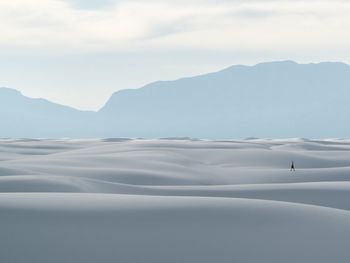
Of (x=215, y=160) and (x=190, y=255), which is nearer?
(x=190, y=255)

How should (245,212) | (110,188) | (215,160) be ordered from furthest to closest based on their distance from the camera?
(215,160) → (110,188) → (245,212)

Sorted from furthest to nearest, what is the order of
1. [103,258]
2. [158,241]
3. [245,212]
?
[245,212] → [158,241] → [103,258]

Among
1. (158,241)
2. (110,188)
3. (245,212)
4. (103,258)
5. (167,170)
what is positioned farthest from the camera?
(167,170)

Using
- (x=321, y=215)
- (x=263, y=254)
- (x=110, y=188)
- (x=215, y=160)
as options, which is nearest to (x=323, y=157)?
(x=215, y=160)

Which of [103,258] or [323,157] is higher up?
[323,157]

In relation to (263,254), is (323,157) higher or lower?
higher

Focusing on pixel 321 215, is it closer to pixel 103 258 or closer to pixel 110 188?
pixel 103 258

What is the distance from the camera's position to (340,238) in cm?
791

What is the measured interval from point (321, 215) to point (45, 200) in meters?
3.87

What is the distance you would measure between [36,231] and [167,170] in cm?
1353

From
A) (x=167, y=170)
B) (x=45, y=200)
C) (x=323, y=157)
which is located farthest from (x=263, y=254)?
(x=323, y=157)

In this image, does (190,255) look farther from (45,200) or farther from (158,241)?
(45,200)

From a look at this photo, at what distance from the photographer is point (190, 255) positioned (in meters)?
6.98

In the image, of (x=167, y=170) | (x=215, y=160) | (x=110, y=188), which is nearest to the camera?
(x=110, y=188)
